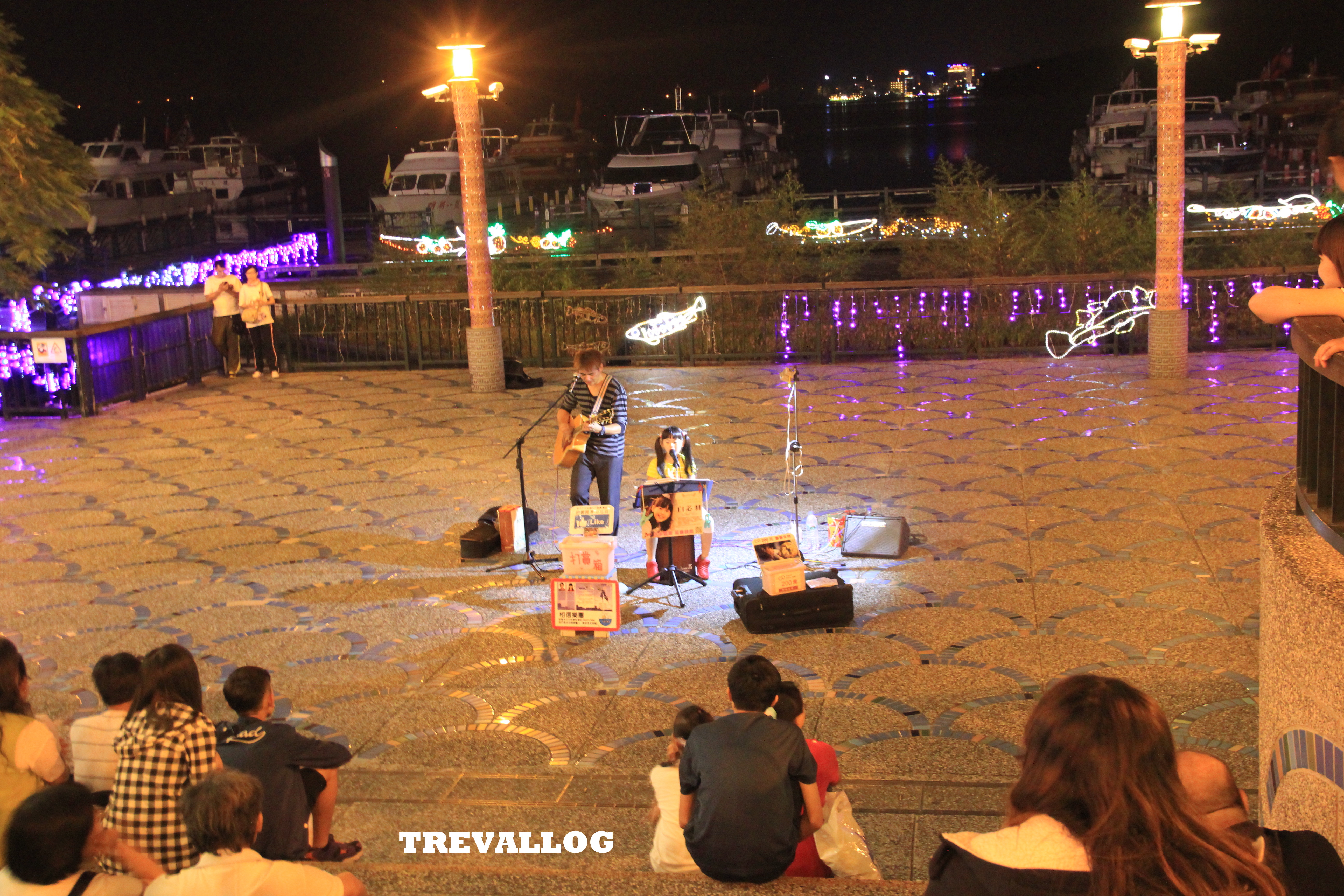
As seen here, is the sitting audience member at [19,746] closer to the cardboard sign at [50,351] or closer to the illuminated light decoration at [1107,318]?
the cardboard sign at [50,351]

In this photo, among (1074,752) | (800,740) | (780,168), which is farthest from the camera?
(780,168)

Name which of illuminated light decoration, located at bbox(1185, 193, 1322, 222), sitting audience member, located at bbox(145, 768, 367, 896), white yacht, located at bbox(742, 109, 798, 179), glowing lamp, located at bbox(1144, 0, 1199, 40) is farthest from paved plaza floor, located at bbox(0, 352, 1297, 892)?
white yacht, located at bbox(742, 109, 798, 179)

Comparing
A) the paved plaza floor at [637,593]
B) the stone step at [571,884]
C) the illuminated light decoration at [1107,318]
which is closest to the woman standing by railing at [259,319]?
the paved plaza floor at [637,593]

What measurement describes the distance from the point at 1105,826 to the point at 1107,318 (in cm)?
1438

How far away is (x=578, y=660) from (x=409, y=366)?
1107 centimetres

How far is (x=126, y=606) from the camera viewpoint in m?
7.80

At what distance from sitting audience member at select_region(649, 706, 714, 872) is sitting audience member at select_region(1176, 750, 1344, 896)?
1721mm

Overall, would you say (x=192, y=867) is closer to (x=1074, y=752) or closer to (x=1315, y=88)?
(x=1074, y=752)

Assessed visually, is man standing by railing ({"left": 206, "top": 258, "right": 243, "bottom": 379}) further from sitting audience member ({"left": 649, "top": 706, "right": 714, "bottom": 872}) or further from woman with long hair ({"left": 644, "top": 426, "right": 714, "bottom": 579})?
sitting audience member ({"left": 649, "top": 706, "right": 714, "bottom": 872})

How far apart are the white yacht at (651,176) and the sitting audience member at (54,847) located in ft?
89.0

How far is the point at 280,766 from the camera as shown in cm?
435

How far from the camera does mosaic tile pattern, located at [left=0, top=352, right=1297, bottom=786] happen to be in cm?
605

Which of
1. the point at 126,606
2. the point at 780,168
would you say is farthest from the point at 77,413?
the point at 780,168

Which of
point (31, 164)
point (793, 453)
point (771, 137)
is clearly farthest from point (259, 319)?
point (771, 137)
